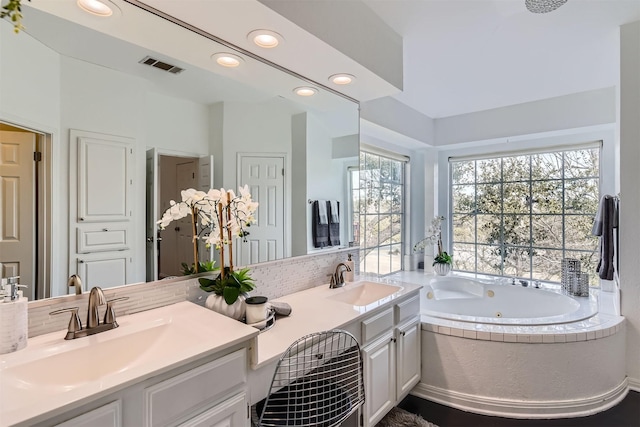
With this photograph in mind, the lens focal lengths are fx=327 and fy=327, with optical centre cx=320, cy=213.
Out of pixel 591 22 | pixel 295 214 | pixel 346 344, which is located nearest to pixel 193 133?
pixel 295 214

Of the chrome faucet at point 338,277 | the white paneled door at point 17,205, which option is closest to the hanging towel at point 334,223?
the chrome faucet at point 338,277

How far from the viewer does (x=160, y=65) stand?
5.18ft

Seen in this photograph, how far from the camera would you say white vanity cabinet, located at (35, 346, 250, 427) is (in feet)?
2.81

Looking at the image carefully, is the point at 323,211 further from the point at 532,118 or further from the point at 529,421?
the point at 532,118

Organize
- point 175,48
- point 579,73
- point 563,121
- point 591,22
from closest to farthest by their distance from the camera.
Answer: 1. point 175,48
2. point 591,22
3. point 579,73
4. point 563,121

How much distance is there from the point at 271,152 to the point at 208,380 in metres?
1.40

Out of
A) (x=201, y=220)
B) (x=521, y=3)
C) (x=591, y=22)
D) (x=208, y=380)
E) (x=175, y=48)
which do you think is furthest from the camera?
(x=591, y=22)

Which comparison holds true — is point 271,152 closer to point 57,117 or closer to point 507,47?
point 57,117

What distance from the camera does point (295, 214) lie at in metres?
2.27

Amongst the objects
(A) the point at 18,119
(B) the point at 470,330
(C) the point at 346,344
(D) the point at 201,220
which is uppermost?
(A) the point at 18,119

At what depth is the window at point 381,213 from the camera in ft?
12.6

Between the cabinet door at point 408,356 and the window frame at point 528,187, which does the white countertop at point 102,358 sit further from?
the window frame at point 528,187

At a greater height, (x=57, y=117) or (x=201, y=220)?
(x=57, y=117)

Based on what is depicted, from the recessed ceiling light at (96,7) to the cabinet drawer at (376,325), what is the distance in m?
1.82
